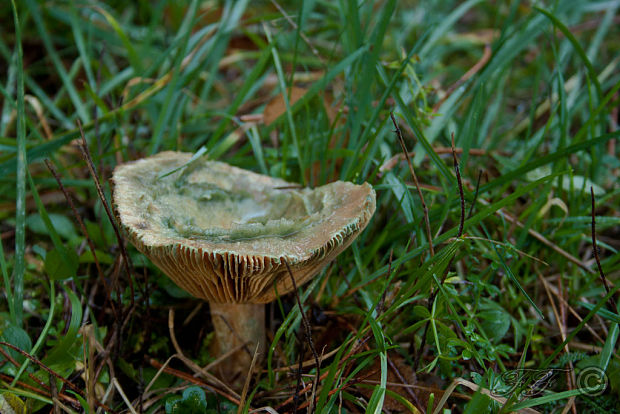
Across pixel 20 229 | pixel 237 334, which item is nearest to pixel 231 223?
pixel 237 334

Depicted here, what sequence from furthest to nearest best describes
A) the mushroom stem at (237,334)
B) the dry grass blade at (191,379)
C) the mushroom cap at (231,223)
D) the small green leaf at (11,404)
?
the mushroom stem at (237,334), the dry grass blade at (191,379), the small green leaf at (11,404), the mushroom cap at (231,223)

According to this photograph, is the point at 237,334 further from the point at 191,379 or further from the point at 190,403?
the point at 190,403

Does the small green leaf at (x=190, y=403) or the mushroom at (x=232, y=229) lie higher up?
the mushroom at (x=232, y=229)

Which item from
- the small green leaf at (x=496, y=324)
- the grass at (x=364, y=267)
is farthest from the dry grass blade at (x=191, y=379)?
the small green leaf at (x=496, y=324)

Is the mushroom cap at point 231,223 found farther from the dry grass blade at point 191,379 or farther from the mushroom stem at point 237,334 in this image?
the dry grass blade at point 191,379

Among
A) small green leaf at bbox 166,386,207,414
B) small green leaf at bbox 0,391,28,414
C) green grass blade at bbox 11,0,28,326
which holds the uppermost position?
green grass blade at bbox 11,0,28,326

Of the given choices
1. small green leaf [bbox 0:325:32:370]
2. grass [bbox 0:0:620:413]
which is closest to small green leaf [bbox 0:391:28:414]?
grass [bbox 0:0:620:413]

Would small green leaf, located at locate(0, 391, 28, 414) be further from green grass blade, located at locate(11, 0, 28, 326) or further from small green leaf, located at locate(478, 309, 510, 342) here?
small green leaf, located at locate(478, 309, 510, 342)
